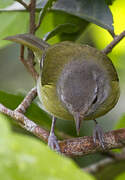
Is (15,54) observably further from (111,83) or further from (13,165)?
(13,165)

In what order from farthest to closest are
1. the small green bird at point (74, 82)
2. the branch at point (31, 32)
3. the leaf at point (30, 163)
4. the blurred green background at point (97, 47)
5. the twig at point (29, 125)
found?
the blurred green background at point (97, 47)
the branch at point (31, 32)
the small green bird at point (74, 82)
the twig at point (29, 125)
the leaf at point (30, 163)

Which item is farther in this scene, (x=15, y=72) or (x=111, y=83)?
(x=15, y=72)

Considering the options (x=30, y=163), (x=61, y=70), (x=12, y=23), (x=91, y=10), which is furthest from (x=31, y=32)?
(x=30, y=163)

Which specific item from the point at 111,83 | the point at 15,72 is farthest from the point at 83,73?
the point at 15,72

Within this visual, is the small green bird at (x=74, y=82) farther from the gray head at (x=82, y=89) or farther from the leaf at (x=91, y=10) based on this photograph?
the leaf at (x=91, y=10)

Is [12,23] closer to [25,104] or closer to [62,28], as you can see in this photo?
[62,28]

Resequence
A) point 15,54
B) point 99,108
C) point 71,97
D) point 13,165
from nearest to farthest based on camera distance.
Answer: point 13,165 < point 71,97 < point 99,108 < point 15,54

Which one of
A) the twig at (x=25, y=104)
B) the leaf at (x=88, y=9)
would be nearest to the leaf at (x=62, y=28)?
the leaf at (x=88, y=9)

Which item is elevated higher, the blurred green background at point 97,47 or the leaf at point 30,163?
the leaf at point 30,163
